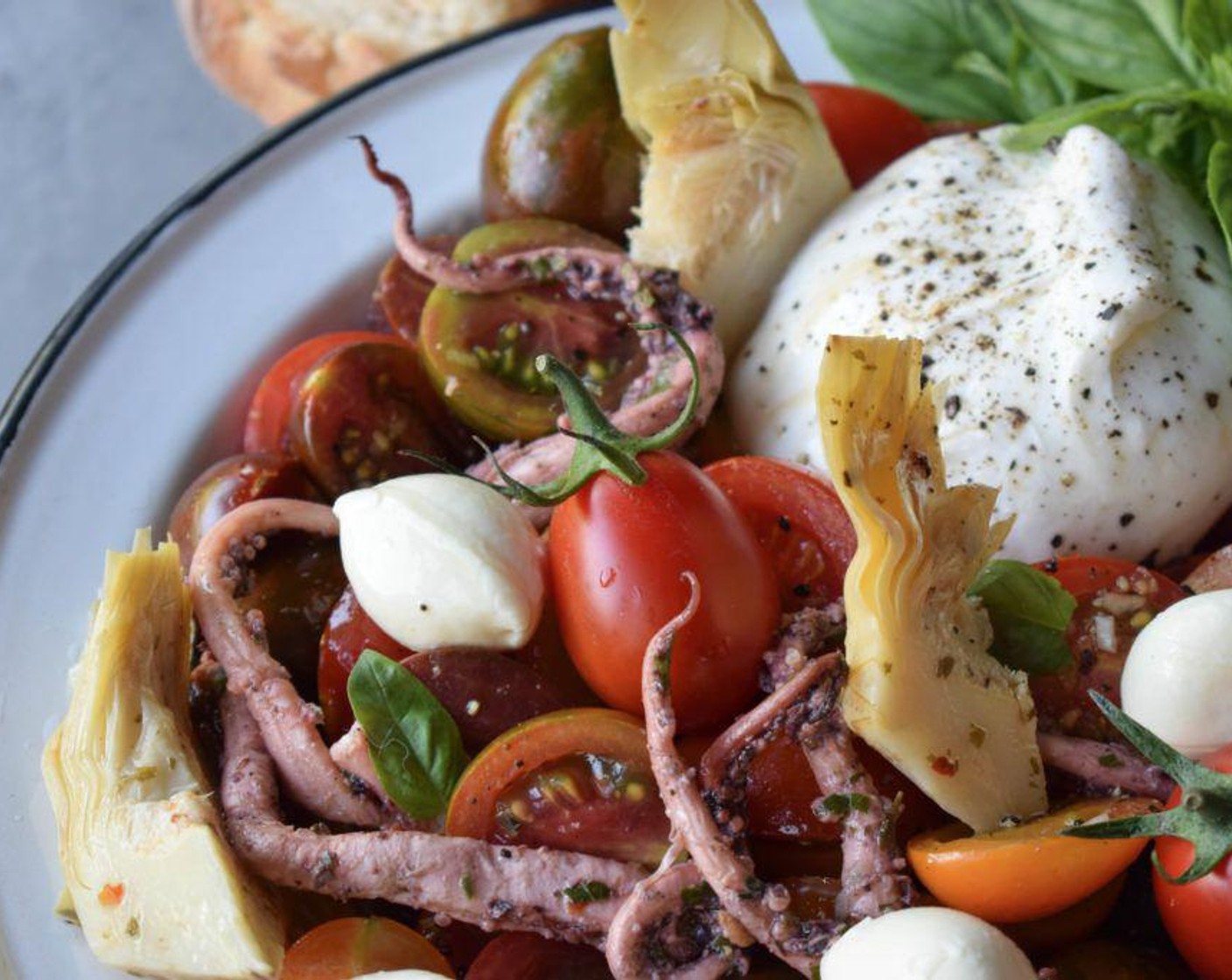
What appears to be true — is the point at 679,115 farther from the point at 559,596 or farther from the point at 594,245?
the point at 559,596

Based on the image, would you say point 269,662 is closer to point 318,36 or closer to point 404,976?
point 404,976

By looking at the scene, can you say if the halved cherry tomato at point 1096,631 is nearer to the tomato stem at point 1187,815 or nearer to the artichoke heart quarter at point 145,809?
the tomato stem at point 1187,815

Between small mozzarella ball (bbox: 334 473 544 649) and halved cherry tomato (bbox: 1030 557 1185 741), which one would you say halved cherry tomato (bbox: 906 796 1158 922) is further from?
small mozzarella ball (bbox: 334 473 544 649)

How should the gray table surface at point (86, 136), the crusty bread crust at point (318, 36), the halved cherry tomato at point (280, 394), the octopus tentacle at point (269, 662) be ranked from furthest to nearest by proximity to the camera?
the gray table surface at point (86, 136) → the crusty bread crust at point (318, 36) → the halved cherry tomato at point (280, 394) → the octopus tentacle at point (269, 662)

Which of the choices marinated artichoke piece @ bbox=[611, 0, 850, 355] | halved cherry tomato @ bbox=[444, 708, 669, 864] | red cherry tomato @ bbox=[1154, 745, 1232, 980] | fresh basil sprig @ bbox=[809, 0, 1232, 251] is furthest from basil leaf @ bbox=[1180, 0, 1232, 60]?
halved cherry tomato @ bbox=[444, 708, 669, 864]

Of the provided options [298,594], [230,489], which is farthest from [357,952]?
[230,489]

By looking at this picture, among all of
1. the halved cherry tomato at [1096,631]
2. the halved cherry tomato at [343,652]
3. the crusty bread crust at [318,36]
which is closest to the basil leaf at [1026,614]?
the halved cherry tomato at [1096,631]

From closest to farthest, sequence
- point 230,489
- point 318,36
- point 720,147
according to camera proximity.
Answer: point 230,489 → point 720,147 → point 318,36

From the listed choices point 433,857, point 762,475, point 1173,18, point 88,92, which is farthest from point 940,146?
point 88,92
